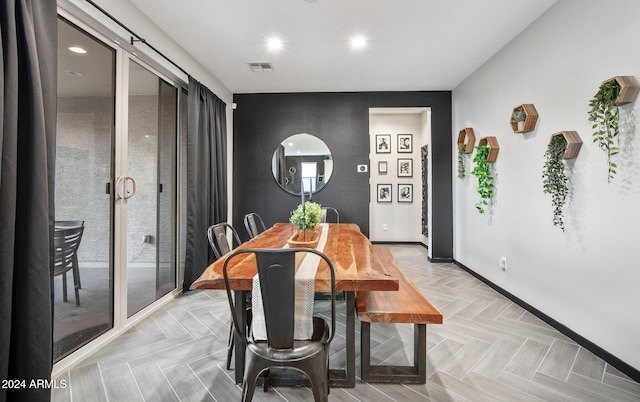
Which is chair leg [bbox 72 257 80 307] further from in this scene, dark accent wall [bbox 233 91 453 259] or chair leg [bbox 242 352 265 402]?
dark accent wall [bbox 233 91 453 259]

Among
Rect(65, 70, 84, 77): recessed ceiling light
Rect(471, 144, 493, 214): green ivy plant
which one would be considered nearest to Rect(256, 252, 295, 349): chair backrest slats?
Rect(65, 70, 84, 77): recessed ceiling light

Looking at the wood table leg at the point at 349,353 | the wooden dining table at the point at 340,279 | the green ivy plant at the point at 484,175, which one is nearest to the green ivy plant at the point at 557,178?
the green ivy plant at the point at 484,175

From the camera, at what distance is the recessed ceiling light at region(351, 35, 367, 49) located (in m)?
2.74

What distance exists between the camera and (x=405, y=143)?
5590 millimetres

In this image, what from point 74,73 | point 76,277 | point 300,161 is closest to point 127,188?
point 76,277

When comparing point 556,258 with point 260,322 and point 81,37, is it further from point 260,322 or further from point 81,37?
point 81,37

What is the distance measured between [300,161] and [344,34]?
2000 millimetres

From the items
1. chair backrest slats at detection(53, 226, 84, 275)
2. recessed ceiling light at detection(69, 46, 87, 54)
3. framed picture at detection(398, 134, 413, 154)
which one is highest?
framed picture at detection(398, 134, 413, 154)

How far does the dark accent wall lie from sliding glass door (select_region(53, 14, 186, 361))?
5.40ft

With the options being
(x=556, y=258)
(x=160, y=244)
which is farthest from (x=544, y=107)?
(x=160, y=244)

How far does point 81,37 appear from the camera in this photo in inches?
74.8

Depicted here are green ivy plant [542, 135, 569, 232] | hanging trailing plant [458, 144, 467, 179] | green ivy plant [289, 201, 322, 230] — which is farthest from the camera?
hanging trailing plant [458, 144, 467, 179]

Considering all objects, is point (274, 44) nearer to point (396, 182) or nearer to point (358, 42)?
point (358, 42)

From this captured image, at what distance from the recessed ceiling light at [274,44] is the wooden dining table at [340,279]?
203cm
